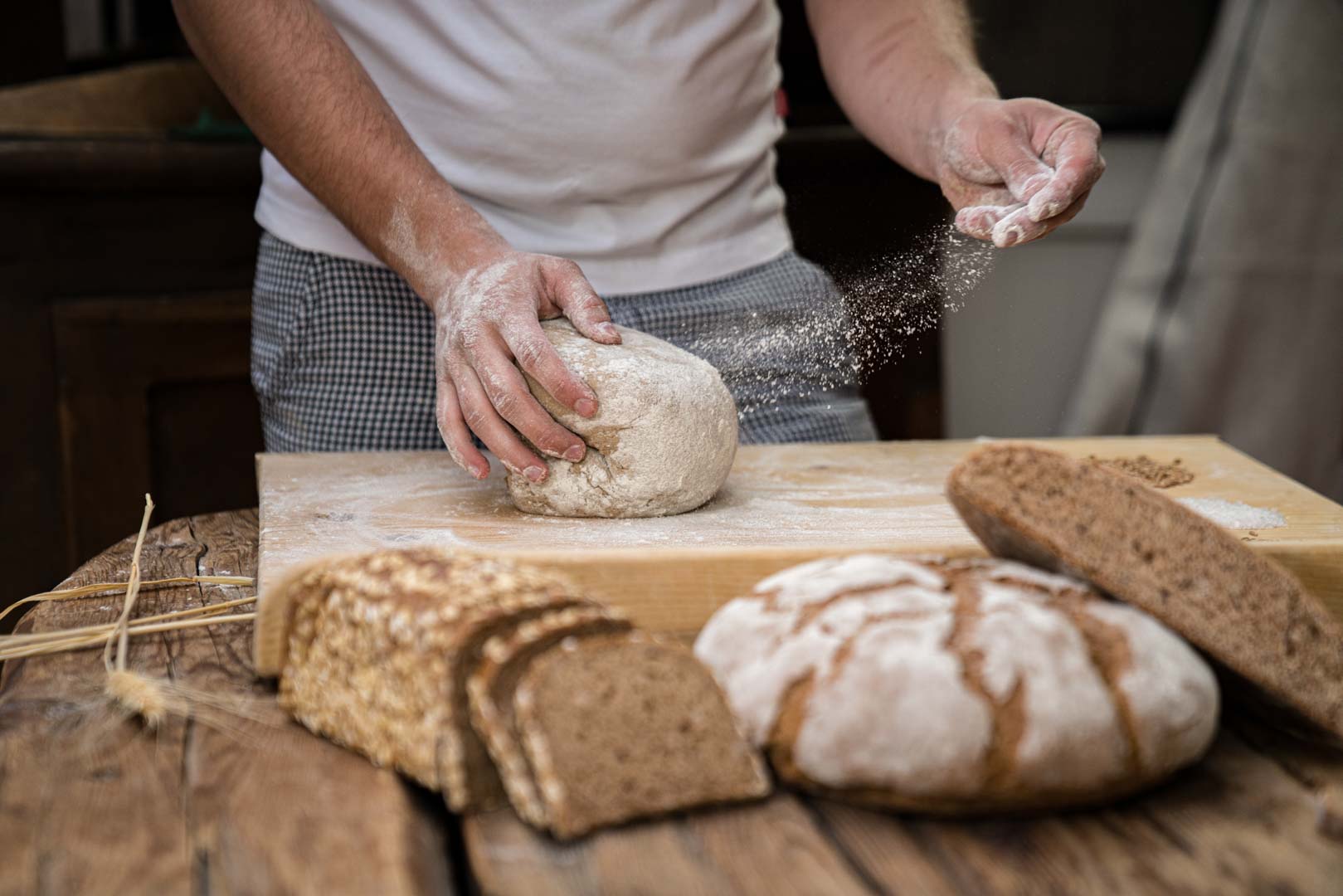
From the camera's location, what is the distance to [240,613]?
126 centimetres

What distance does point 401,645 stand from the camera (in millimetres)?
906

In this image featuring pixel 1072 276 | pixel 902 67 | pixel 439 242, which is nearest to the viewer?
pixel 439 242

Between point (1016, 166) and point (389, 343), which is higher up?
point (1016, 166)

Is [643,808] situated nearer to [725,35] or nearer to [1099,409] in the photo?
[725,35]

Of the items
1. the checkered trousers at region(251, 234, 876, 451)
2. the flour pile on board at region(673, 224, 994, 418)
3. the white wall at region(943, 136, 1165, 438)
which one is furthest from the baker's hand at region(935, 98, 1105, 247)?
the white wall at region(943, 136, 1165, 438)

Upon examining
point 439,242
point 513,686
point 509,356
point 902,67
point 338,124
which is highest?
point 902,67

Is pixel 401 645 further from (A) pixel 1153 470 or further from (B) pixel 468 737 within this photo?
(A) pixel 1153 470

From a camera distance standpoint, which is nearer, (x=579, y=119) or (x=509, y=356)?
(x=509, y=356)

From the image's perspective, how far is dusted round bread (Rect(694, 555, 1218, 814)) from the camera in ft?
2.73

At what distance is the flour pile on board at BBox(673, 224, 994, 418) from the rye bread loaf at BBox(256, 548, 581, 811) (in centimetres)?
89

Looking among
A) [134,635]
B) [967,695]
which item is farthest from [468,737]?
[134,635]

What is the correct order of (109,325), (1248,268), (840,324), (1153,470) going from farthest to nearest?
(1248,268)
(109,325)
(840,324)
(1153,470)

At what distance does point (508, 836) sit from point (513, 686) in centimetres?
10

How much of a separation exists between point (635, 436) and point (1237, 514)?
0.77m
